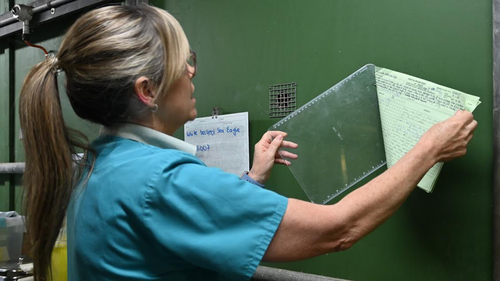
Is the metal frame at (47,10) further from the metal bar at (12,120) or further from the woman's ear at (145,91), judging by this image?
the woman's ear at (145,91)

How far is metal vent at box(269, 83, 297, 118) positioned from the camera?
138 centimetres

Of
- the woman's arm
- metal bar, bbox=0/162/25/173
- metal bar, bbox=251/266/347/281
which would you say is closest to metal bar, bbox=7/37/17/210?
metal bar, bbox=0/162/25/173

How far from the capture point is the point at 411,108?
41.0 inches

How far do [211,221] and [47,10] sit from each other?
1.88m

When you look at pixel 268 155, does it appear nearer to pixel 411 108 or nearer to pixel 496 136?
pixel 411 108

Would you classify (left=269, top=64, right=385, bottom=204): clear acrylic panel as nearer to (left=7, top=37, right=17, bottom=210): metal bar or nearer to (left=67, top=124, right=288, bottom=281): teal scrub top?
(left=67, top=124, right=288, bottom=281): teal scrub top

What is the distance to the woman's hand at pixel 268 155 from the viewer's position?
120 cm

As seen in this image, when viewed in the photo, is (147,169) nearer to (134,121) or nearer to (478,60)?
(134,121)

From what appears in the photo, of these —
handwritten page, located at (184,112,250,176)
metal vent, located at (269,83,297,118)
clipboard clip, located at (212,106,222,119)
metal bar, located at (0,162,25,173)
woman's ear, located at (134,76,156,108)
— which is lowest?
metal bar, located at (0,162,25,173)

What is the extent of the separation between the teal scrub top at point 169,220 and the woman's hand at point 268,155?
437 mm

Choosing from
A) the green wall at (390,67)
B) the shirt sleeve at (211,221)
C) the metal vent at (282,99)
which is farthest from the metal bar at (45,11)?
the shirt sleeve at (211,221)

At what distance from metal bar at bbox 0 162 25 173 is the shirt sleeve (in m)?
1.81

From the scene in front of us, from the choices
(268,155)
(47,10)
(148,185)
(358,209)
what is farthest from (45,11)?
(358,209)

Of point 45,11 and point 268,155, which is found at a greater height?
point 45,11
